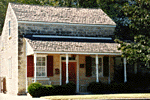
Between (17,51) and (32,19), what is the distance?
2.69 m

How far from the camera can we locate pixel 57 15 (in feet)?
88.6

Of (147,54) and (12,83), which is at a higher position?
(147,54)

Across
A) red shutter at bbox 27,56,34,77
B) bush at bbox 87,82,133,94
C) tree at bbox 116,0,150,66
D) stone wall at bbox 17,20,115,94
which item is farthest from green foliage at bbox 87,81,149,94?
red shutter at bbox 27,56,34,77

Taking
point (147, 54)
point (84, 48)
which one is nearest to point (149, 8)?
point (147, 54)

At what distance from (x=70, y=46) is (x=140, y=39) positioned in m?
5.17

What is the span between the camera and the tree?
2327 centimetres

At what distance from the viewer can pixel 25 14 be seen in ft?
84.4

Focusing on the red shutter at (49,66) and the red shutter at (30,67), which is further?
the red shutter at (49,66)

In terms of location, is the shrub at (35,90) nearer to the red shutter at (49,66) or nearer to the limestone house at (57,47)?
the limestone house at (57,47)

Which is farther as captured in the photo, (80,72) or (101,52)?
(80,72)

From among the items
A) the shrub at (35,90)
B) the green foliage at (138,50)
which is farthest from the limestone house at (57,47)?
the shrub at (35,90)

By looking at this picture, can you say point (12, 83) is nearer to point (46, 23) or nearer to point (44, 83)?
point (44, 83)

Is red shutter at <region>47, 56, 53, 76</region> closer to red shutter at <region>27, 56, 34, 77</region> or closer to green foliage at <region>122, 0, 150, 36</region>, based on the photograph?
red shutter at <region>27, 56, 34, 77</region>

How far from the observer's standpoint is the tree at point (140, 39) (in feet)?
76.3
